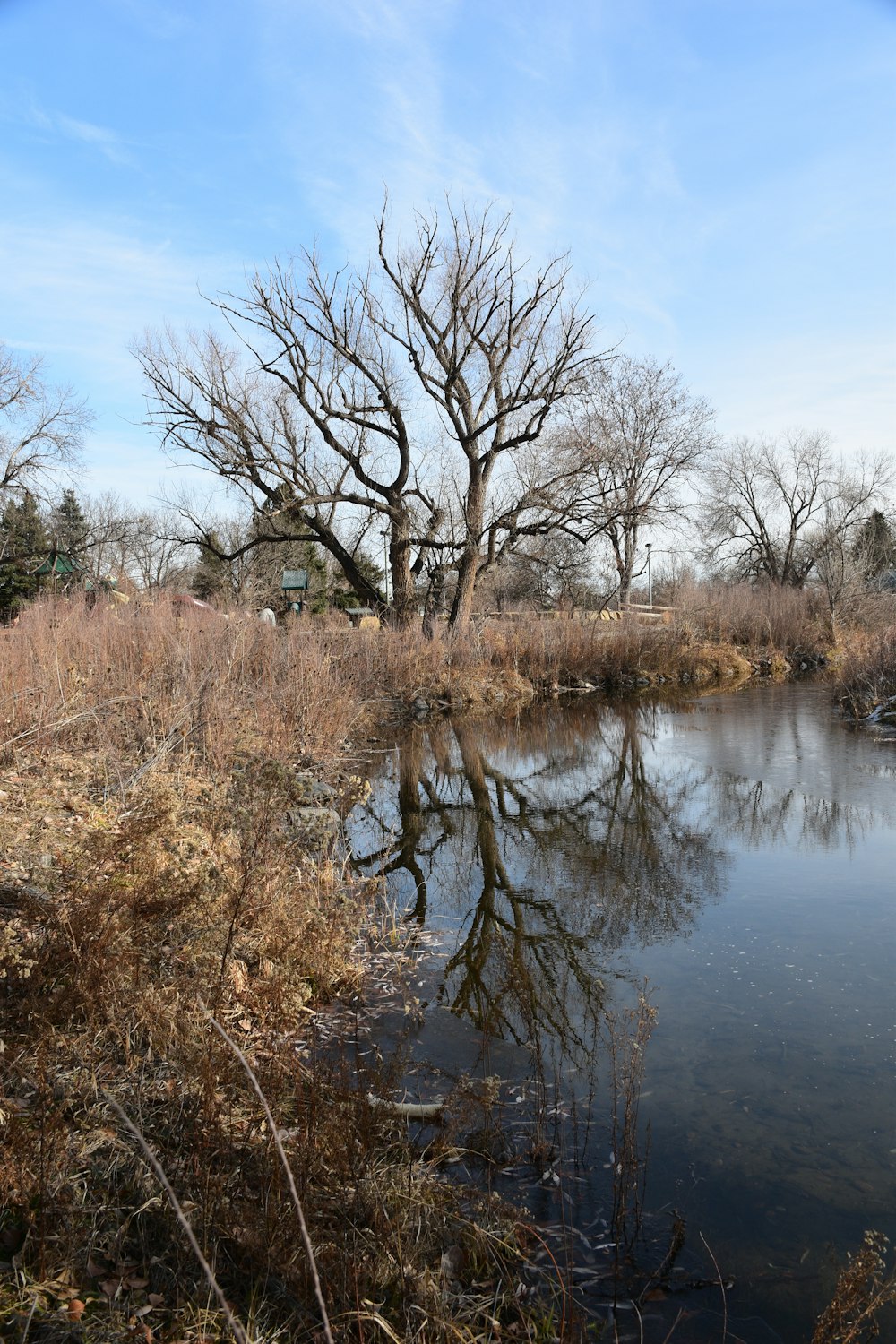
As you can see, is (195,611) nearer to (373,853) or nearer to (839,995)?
(373,853)

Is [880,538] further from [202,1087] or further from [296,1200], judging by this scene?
[296,1200]

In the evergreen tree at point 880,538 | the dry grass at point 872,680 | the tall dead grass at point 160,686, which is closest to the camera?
the tall dead grass at point 160,686

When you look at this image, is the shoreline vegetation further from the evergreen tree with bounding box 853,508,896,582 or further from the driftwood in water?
the evergreen tree with bounding box 853,508,896,582

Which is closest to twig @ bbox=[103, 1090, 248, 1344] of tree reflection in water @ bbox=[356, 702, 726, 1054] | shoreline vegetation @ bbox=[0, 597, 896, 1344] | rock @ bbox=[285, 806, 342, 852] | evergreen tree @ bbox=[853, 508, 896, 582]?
shoreline vegetation @ bbox=[0, 597, 896, 1344]

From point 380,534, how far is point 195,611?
46.1 ft

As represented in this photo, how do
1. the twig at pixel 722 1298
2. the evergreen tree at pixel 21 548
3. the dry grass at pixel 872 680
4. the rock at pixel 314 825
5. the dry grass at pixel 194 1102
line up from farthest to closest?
the evergreen tree at pixel 21 548
the dry grass at pixel 872 680
the rock at pixel 314 825
the twig at pixel 722 1298
the dry grass at pixel 194 1102

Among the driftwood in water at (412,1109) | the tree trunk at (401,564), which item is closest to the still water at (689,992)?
the driftwood in water at (412,1109)

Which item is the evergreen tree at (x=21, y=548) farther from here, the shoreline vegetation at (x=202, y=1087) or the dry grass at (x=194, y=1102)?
the dry grass at (x=194, y=1102)

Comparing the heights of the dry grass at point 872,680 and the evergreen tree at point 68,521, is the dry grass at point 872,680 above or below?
below

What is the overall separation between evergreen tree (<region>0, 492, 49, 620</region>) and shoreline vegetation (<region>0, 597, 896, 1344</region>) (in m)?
28.3

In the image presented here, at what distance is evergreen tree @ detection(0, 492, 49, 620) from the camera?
109ft

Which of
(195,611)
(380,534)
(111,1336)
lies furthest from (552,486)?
(111,1336)

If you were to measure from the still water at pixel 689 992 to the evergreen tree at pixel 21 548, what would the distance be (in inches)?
1066

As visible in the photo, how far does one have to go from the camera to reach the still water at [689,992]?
3297mm
